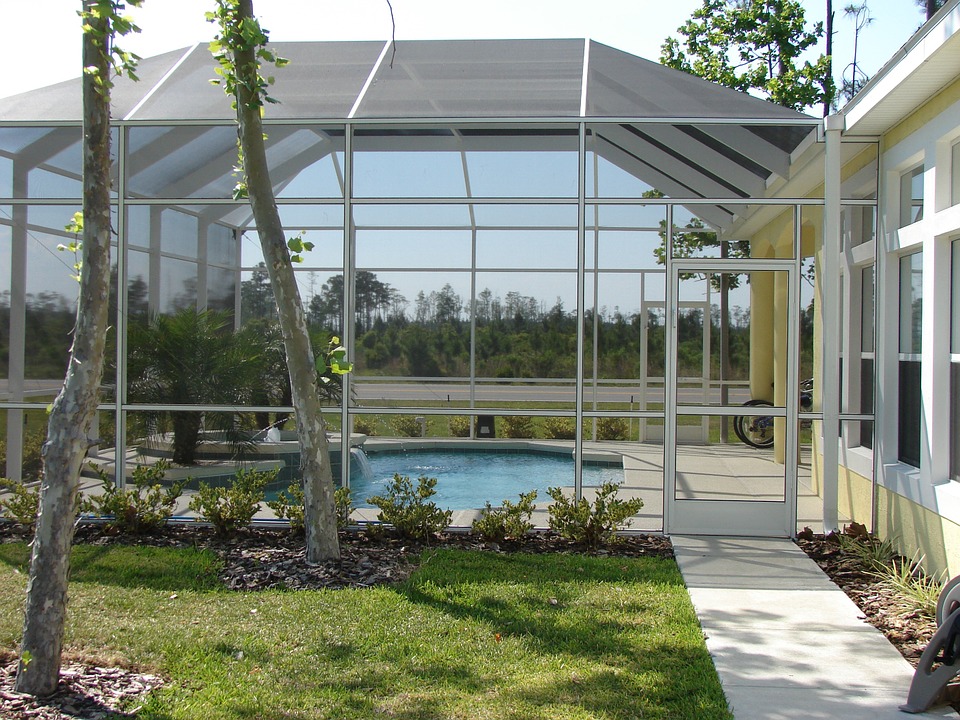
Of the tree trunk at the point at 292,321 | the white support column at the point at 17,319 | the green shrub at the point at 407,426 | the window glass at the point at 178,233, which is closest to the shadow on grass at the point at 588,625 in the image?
the tree trunk at the point at 292,321

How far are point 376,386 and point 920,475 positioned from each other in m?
4.04

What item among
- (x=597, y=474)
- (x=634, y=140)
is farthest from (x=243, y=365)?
(x=634, y=140)

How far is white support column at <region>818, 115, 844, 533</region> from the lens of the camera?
6391 mm

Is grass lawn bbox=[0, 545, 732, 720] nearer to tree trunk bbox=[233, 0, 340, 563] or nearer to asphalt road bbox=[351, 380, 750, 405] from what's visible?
tree trunk bbox=[233, 0, 340, 563]

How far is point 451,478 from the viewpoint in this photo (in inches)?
284

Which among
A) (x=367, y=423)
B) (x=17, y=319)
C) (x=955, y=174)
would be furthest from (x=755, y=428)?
(x=17, y=319)

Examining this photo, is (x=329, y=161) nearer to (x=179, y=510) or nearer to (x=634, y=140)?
(x=634, y=140)

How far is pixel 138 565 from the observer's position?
5.71m

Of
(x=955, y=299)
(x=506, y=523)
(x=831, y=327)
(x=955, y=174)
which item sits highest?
(x=955, y=174)

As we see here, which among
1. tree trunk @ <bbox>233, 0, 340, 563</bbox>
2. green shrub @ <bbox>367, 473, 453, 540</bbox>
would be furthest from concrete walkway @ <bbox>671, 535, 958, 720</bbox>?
tree trunk @ <bbox>233, 0, 340, 563</bbox>

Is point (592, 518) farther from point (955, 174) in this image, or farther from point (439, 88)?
point (439, 88)

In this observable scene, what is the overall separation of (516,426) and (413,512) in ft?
3.70

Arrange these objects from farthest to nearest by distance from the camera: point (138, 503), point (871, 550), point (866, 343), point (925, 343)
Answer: point (866, 343), point (138, 503), point (871, 550), point (925, 343)

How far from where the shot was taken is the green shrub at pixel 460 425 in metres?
7.02
